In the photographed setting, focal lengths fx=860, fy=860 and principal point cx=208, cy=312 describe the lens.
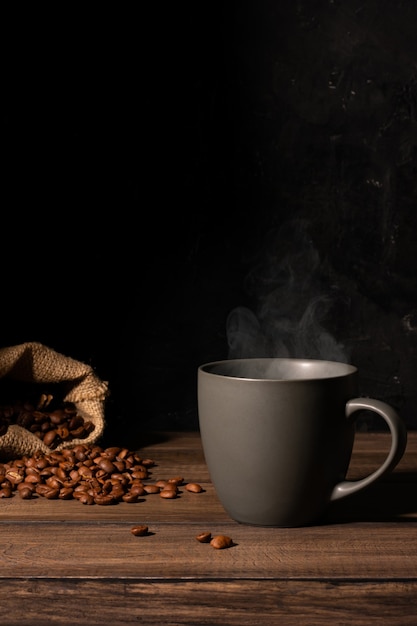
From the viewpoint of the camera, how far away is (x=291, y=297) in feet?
4.16

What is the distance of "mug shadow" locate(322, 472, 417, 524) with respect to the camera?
0.85 metres

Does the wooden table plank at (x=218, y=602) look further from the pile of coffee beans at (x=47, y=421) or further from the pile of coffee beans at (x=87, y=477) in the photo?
the pile of coffee beans at (x=47, y=421)

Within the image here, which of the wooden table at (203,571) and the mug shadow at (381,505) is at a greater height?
the mug shadow at (381,505)

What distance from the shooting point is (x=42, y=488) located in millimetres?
949

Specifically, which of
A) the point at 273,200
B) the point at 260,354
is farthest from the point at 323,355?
the point at 273,200

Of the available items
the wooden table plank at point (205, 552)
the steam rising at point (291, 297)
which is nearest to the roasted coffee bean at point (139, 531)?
the wooden table plank at point (205, 552)

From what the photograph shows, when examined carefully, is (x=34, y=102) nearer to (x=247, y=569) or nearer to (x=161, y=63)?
(x=161, y=63)

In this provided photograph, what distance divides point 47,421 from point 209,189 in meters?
0.41

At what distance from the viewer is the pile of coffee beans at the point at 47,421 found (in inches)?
43.7

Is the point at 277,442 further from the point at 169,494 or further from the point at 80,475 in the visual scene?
the point at 80,475

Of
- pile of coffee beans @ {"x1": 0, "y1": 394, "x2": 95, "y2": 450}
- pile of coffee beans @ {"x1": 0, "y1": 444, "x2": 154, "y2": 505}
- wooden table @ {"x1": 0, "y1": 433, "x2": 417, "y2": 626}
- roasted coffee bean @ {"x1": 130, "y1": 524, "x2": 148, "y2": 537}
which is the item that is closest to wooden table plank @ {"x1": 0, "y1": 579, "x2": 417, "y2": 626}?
wooden table @ {"x1": 0, "y1": 433, "x2": 417, "y2": 626}

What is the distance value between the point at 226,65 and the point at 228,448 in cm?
65

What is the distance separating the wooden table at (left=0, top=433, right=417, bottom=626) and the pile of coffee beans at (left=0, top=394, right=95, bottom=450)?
0.79ft

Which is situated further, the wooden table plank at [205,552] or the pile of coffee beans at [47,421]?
the pile of coffee beans at [47,421]
